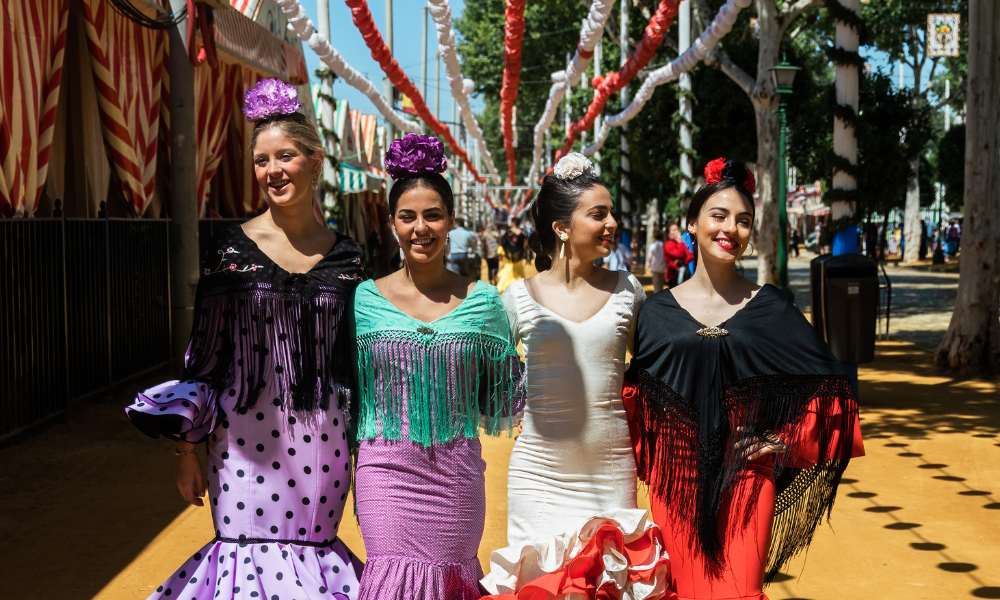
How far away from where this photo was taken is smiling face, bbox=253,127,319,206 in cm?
391

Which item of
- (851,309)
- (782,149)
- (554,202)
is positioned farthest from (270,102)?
(782,149)

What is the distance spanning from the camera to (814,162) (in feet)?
136

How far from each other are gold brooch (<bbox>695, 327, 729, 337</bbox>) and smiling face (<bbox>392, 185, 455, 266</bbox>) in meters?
0.93

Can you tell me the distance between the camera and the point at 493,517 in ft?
23.9

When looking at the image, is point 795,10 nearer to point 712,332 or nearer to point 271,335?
point 712,332

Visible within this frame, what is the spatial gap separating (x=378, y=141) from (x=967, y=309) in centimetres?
1959

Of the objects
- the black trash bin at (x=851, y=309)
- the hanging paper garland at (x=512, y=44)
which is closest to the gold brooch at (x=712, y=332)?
the black trash bin at (x=851, y=309)

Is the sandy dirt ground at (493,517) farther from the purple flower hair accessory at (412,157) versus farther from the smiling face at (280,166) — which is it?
the purple flower hair accessory at (412,157)

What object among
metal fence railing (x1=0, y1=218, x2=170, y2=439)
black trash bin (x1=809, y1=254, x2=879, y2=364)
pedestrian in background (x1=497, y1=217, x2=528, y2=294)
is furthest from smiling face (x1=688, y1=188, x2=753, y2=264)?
pedestrian in background (x1=497, y1=217, x2=528, y2=294)

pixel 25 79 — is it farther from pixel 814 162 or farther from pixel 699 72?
pixel 814 162

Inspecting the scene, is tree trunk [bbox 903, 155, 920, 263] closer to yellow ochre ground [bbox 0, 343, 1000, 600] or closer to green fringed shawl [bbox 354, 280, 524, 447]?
yellow ochre ground [bbox 0, 343, 1000, 600]

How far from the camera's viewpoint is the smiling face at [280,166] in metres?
3.91

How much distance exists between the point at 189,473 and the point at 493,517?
3.65 meters

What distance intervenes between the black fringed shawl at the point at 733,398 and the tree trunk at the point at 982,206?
1065 centimetres
